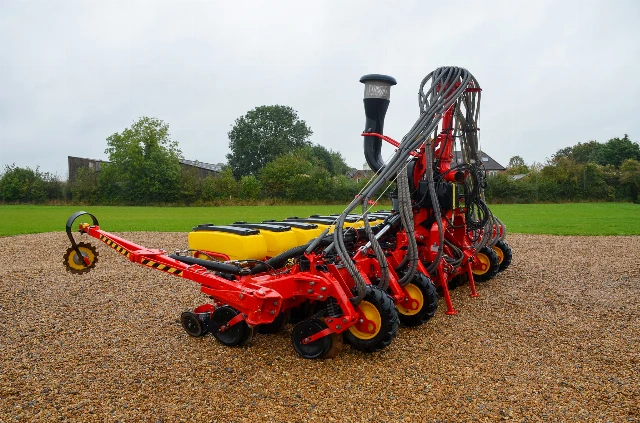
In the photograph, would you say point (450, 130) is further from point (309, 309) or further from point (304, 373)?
point (304, 373)

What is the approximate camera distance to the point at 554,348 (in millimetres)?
5152

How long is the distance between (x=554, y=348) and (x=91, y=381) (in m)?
4.33

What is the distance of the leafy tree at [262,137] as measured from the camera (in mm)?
59688

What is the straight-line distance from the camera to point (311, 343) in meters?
4.82

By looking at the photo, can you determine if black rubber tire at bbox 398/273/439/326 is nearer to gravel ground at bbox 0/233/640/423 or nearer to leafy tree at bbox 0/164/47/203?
gravel ground at bbox 0/233/640/423

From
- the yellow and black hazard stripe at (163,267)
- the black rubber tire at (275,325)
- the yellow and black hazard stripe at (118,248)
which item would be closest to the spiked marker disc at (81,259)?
the yellow and black hazard stripe at (118,248)

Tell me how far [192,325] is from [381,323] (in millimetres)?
2015

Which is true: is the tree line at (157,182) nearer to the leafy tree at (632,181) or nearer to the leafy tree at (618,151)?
the leafy tree at (632,181)

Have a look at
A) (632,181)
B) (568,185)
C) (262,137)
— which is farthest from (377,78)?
(262,137)

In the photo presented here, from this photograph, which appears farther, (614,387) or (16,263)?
(16,263)

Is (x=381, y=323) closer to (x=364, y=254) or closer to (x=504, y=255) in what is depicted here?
(x=364, y=254)

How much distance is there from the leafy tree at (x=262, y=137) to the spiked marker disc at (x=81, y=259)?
53.8 meters

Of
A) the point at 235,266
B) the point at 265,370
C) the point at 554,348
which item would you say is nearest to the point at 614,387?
the point at 554,348

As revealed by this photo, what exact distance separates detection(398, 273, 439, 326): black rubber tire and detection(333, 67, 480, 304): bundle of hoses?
203 millimetres
